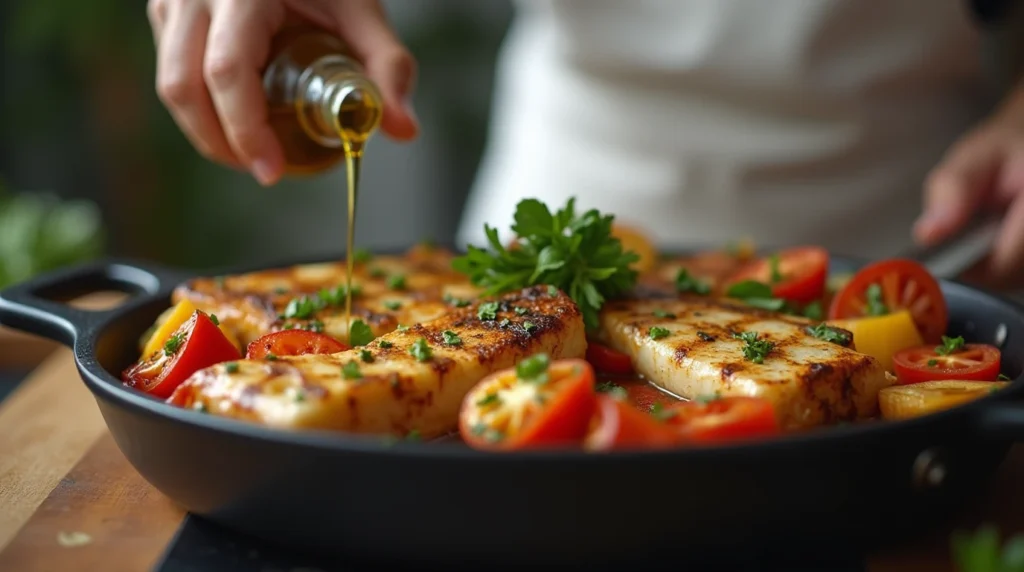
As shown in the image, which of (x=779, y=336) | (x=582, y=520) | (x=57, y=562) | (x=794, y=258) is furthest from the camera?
(x=794, y=258)

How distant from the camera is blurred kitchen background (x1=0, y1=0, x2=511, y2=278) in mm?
6398

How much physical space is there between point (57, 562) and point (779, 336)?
Result: 1.62 metres

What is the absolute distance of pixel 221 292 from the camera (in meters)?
2.88

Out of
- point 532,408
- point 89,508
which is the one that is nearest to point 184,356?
point 89,508

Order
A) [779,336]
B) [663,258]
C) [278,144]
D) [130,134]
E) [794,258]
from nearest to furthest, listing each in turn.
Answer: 1. [779,336]
2. [278,144]
3. [794,258]
4. [663,258]
5. [130,134]

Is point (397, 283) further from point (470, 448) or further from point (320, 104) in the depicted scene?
point (470, 448)

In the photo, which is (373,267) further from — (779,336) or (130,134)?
(130,134)

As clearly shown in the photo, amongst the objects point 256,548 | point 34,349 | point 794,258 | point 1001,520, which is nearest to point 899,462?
point 1001,520

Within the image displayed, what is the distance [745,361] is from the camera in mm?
2248

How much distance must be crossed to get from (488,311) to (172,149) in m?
4.97

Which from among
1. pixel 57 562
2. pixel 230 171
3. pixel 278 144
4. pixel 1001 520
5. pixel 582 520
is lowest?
pixel 230 171

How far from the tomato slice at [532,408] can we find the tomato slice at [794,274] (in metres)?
1.33


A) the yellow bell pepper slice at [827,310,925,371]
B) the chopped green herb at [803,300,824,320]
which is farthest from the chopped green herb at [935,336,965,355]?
the chopped green herb at [803,300,824,320]

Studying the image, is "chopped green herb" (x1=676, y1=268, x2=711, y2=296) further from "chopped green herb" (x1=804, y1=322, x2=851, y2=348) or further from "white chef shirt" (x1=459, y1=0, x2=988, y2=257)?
"white chef shirt" (x1=459, y1=0, x2=988, y2=257)
